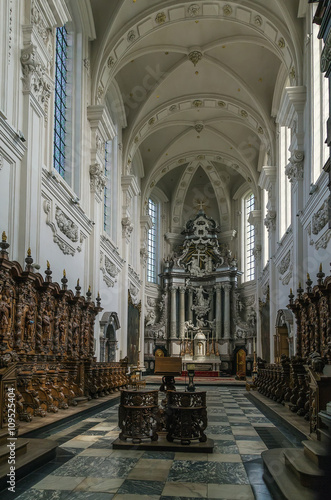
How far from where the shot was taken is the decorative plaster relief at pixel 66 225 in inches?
540

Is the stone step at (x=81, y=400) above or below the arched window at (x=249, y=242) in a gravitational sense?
below

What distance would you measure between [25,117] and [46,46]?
244 cm

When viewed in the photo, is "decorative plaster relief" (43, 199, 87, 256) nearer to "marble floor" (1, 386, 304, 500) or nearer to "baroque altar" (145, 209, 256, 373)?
"marble floor" (1, 386, 304, 500)

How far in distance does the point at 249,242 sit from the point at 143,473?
27975 mm

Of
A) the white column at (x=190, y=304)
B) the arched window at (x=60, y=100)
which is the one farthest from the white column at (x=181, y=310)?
the arched window at (x=60, y=100)

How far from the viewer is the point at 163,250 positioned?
112 feet

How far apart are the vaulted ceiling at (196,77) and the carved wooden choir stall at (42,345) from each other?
810cm

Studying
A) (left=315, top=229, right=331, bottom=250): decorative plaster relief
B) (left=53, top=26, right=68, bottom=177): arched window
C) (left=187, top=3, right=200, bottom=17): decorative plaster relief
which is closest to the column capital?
(left=315, top=229, right=331, bottom=250): decorative plaster relief

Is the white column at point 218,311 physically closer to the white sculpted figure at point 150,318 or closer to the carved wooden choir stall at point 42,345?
the white sculpted figure at point 150,318

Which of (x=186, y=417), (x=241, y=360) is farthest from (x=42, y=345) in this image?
(x=241, y=360)

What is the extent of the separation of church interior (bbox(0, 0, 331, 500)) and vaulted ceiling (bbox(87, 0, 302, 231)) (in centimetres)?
8

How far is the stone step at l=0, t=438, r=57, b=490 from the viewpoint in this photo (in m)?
4.85

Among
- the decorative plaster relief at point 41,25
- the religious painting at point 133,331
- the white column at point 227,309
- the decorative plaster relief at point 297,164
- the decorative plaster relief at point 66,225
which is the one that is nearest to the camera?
the decorative plaster relief at point 41,25

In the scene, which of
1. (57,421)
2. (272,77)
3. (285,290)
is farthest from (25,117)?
(272,77)
